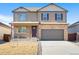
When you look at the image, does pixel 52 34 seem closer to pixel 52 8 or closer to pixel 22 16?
pixel 52 8

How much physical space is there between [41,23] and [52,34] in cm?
214

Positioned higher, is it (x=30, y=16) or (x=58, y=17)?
(x=30, y=16)

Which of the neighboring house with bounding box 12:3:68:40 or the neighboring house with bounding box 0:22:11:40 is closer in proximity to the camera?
the neighboring house with bounding box 12:3:68:40

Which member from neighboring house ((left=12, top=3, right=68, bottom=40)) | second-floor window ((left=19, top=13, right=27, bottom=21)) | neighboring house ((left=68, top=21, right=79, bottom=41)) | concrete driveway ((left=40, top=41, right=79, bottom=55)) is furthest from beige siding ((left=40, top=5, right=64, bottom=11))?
concrete driveway ((left=40, top=41, right=79, bottom=55))

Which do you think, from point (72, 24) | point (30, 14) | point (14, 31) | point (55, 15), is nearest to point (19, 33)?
point (14, 31)

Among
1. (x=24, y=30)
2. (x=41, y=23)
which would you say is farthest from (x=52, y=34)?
(x=24, y=30)

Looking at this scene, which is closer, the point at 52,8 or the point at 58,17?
the point at 58,17

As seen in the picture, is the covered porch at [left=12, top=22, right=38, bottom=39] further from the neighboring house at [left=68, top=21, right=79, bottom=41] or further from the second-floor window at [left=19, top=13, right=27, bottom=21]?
the neighboring house at [left=68, top=21, right=79, bottom=41]

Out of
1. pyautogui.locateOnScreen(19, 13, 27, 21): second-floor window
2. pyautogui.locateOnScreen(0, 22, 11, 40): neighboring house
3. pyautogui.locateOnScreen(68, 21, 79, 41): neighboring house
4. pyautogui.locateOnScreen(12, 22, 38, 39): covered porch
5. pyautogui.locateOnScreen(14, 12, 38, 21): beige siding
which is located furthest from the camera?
pyautogui.locateOnScreen(0, 22, 11, 40): neighboring house

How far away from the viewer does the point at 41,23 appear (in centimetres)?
2875

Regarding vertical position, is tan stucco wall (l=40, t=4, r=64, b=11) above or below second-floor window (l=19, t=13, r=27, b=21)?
above

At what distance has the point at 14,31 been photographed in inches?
1131

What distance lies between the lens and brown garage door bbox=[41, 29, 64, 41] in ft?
92.9

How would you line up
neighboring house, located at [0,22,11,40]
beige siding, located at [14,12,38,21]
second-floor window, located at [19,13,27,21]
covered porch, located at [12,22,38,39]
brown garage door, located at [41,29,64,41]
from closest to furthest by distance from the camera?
1. brown garage door, located at [41,29,64,41]
2. covered porch, located at [12,22,38,39]
3. second-floor window, located at [19,13,27,21]
4. beige siding, located at [14,12,38,21]
5. neighboring house, located at [0,22,11,40]
